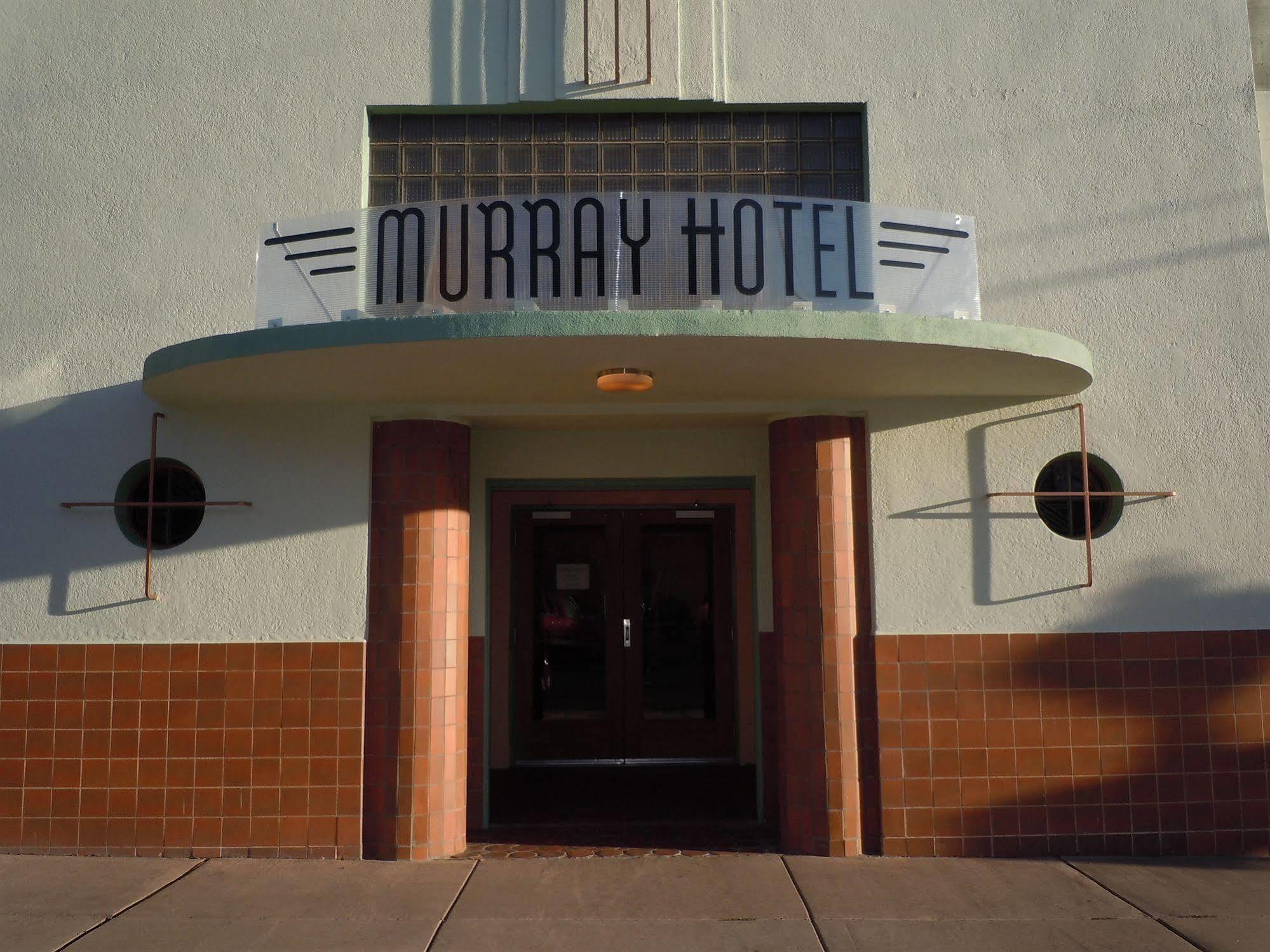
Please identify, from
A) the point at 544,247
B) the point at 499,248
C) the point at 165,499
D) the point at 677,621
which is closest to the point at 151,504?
the point at 165,499

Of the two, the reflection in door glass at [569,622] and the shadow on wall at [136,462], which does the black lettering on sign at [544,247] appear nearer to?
the shadow on wall at [136,462]

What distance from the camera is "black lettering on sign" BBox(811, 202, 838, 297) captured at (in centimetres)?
639

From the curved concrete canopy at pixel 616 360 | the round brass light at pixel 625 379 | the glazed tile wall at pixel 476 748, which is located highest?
the curved concrete canopy at pixel 616 360

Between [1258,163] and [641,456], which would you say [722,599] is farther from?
[1258,163]

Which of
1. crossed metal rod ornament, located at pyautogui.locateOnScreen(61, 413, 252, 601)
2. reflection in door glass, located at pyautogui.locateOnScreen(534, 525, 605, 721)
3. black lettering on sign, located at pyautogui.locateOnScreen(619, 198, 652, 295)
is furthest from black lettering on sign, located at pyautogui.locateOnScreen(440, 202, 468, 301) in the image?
reflection in door glass, located at pyautogui.locateOnScreen(534, 525, 605, 721)

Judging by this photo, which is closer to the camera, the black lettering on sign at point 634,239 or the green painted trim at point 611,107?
the black lettering on sign at point 634,239

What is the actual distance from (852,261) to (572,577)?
206 inches

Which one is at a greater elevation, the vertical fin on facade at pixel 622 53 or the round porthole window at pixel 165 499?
the vertical fin on facade at pixel 622 53

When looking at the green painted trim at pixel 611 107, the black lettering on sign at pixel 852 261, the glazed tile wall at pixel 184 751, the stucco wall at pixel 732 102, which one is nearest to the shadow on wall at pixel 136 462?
the stucco wall at pixel 732 102

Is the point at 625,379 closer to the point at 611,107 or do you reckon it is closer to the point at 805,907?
the point at 611,107

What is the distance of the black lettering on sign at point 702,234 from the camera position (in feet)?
20.6

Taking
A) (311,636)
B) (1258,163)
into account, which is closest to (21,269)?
(311,636)

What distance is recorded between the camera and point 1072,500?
759 cm

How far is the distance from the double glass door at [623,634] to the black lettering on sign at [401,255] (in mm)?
4488
